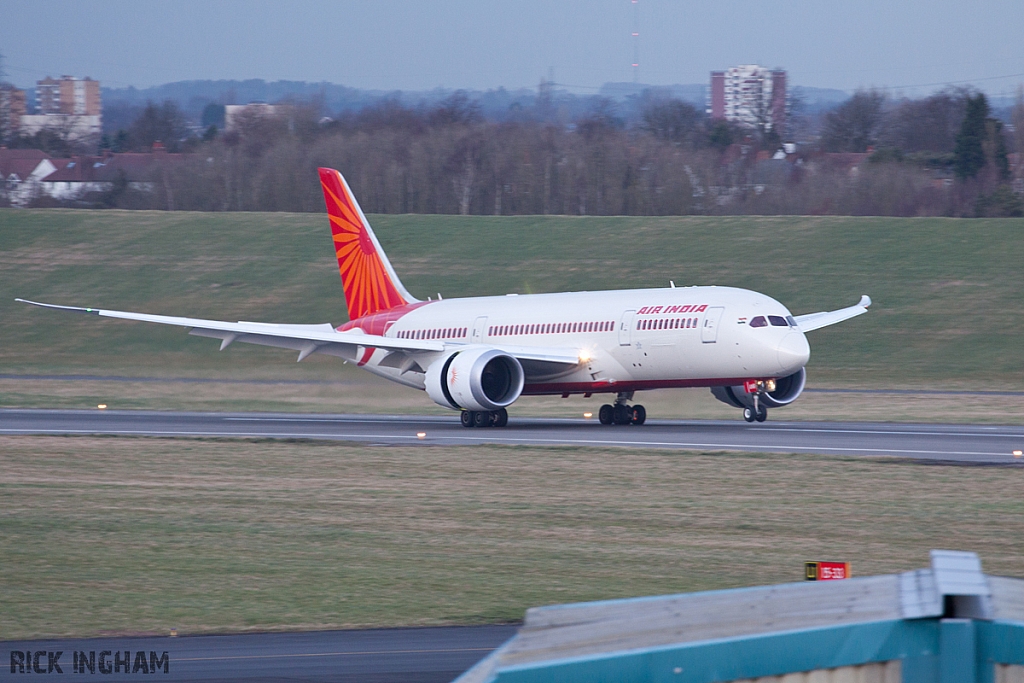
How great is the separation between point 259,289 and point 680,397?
118 feet

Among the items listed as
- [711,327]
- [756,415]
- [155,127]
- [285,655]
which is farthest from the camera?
[155,127]

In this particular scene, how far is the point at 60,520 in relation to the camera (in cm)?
1811

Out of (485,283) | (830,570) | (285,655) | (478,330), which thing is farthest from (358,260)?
(830,570)

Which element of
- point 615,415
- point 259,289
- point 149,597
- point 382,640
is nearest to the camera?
point 382,640

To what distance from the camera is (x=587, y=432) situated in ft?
104

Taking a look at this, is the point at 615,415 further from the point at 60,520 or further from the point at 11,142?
the point at 11,142

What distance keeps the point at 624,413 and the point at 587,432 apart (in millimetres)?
2872

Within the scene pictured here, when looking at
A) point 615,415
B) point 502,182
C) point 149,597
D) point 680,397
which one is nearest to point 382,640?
point 149,597

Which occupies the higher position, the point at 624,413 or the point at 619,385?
the point at 619,385

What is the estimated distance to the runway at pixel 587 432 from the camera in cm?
2662

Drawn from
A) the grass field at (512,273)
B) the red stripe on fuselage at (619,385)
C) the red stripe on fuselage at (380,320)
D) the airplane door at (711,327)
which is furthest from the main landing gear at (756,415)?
the grass field at (512,273)

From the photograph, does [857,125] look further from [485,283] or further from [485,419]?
[485,419]

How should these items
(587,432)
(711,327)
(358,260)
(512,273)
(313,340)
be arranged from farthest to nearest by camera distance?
1. (512,273)
2. (358,260)
3. (313,340)
4. (587,432)
5. (711,327)

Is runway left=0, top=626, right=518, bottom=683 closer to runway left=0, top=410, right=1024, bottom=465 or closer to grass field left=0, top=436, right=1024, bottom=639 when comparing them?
grass field left=0, top=436, right=1024, bottom=639
